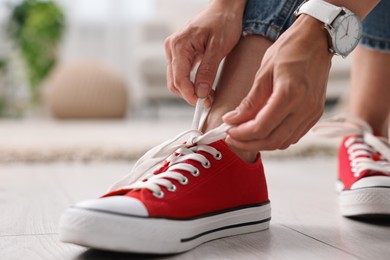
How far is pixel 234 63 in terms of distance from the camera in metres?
0.87

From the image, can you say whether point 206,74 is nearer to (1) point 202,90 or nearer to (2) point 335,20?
(1) point 202,90

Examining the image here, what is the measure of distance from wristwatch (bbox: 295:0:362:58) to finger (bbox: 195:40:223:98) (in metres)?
0.18

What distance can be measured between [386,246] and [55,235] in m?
0.43

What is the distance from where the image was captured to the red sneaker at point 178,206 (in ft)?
2.14

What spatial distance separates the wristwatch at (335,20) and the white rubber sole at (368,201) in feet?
0.83

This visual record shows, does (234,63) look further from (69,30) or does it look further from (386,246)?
(69,30)

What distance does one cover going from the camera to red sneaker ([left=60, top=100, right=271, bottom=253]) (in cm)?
65

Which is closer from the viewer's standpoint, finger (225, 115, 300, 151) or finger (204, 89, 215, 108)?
finger (225, 115, 300, 151)

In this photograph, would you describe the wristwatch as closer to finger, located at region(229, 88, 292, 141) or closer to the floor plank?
finger, located at region(229, 88, 292, 141)

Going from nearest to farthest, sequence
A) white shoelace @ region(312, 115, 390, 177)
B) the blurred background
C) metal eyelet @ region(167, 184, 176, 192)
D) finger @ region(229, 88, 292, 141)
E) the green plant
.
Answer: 1. finger @ region(229, 88, 292, 141)
2. metal eyelet @ region(167, 184, 176, 192)
3. white shoelace @ region(312, 115, 390, 177)
4. the blurred background
5. the green plant

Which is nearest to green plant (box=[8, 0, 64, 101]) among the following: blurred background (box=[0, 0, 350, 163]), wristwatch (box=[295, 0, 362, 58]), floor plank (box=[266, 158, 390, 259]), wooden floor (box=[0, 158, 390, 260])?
blurred background (box=[0, 0, 350, 163])

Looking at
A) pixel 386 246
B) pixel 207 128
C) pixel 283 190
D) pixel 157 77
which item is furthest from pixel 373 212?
pixel 157 77

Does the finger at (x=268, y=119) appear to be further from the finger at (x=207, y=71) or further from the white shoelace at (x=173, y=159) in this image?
the finger at (x=207, y=71)

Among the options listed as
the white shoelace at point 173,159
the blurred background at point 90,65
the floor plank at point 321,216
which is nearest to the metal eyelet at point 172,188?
the white shoelace at point 173,159
